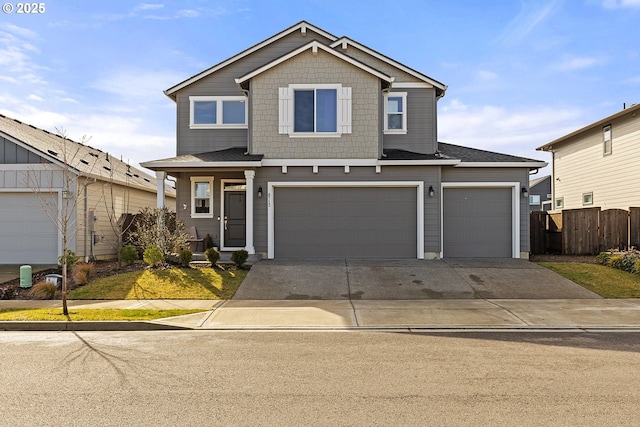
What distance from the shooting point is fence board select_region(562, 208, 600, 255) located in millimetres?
17484

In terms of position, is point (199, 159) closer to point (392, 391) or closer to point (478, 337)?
point (478, 337)

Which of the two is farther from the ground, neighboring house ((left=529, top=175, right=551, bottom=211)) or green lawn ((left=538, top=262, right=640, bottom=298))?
neighboring house ((left=529, top=175, right=551, bottom=211))

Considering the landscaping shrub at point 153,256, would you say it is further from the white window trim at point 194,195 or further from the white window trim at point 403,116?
the white window trim at point 403,116

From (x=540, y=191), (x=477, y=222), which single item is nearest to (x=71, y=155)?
(x=477, y=222)

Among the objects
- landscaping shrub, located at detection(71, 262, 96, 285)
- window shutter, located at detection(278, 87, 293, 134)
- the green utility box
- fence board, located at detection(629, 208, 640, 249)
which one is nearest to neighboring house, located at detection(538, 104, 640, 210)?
fence board, located at detection(629, 208, 640, 249)

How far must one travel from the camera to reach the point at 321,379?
19.6 feet

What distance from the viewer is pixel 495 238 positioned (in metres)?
17.0

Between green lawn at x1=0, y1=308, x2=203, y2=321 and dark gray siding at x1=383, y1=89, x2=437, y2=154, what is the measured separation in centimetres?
1042

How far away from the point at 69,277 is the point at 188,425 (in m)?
11.4

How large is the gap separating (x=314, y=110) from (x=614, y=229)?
11090 millimetres

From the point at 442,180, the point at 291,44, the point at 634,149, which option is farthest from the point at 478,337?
the point at 634,149

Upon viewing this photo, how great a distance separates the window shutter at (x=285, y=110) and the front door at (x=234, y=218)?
2856mm

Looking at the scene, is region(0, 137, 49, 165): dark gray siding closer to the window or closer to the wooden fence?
the wooden fence

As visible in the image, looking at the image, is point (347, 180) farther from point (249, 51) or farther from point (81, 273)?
point (81, 273)
